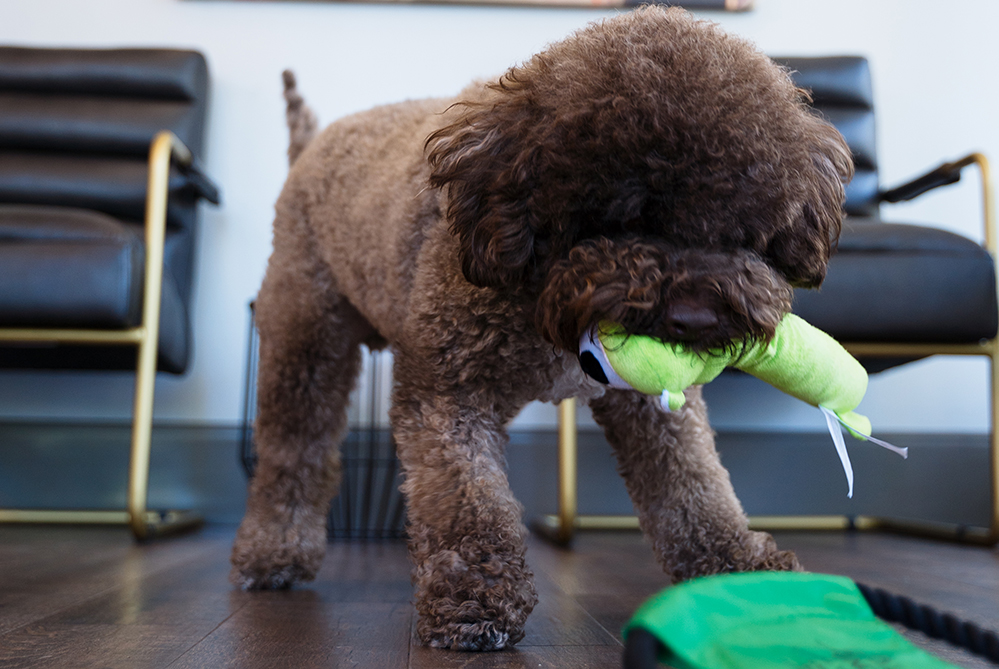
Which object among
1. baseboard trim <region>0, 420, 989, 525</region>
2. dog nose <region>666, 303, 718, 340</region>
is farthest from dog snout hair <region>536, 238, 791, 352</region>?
baseboard trim <region>0, 420, 989, 525</region>

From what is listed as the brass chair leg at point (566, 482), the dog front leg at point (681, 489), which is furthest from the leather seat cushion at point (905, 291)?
the dog front leg at point (681, 489)

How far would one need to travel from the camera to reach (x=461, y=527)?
34.2 inches

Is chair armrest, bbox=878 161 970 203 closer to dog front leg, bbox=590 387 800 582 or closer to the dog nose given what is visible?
dog front leg, bbox=590 387 800 582

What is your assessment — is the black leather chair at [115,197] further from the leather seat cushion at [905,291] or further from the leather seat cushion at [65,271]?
the leather seat cushion at [905,291]

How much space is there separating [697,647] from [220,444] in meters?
1.99

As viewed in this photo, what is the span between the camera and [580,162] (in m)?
0.72

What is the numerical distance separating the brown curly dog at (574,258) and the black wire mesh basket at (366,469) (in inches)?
32.0

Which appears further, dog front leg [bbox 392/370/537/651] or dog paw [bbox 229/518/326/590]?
dog paw [bbox 229/518/326/590]

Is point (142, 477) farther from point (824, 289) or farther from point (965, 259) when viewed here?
point (965, 259)

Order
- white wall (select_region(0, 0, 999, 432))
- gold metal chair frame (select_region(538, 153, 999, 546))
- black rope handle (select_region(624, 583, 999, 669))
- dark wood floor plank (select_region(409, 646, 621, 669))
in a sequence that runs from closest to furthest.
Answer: black rope handle (select_region(624, 583, 999, 669))
dark wood floor plank (select_region(409, 646, 621, 669))
gold metal chair frame (select_region(538, 153, 999, 546))
white wall (select_region(0, 0, 999, 432))

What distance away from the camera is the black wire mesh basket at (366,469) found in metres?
2.07

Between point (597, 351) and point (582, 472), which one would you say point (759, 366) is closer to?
point (597, 351)

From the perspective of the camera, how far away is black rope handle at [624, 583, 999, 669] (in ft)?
1.48

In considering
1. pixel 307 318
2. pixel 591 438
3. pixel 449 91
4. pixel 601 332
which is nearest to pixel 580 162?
pixel 601 332
